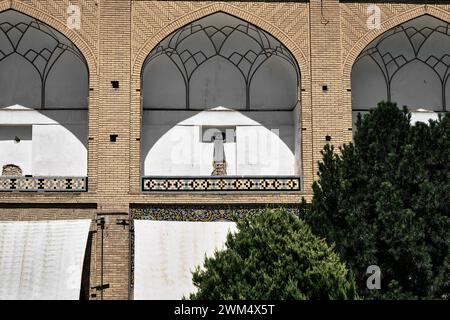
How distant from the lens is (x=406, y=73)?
1744 centimetres

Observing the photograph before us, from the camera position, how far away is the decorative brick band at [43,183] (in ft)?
50.4

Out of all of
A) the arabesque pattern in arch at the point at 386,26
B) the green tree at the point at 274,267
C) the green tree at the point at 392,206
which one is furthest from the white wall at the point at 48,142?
the green tree at the point at 274,267

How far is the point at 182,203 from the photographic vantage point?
15359 millimetres

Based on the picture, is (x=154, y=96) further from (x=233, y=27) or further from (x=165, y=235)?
(x=165, y=235)

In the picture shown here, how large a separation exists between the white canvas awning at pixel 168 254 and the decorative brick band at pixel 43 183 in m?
1.38

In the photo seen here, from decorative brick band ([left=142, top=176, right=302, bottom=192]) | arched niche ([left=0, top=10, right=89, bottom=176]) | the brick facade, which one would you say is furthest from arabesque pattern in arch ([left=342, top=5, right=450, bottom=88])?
arched niche ([left=0, top=10, right=89, bottom=176])

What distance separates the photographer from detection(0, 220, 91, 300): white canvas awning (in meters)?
14.3

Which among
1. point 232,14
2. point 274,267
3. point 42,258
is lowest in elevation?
point 42,258

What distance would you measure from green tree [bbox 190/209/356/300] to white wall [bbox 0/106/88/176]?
25.0ft

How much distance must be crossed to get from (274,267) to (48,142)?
28.7ft

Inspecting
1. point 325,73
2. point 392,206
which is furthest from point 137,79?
point 392,206

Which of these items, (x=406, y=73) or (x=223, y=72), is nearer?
(x=223, y=72)

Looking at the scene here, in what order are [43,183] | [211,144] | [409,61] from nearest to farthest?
1. [43,183]
2. [211,144]
3. [409,61]

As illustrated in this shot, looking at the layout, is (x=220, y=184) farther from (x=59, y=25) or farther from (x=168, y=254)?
(x=59, y=25)
